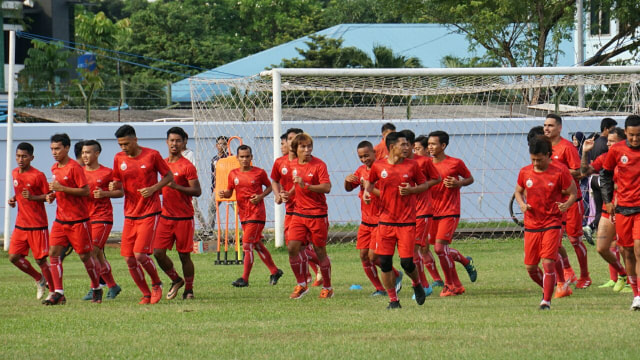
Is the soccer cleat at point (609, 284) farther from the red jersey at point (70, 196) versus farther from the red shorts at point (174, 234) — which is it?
the red jersey at point (70, 196)

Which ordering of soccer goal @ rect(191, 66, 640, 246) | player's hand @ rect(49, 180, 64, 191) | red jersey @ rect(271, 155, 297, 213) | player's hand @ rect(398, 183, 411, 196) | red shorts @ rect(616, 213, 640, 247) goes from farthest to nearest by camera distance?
soccer goal @ rect(191, 66, 640, 246), red jersey @ rect(271, 155, 297, 213), player's hand @ rect(49, 180, 64, 191), red shorts @ rect(616, 213, 640, 247), player's hand @ rect(398, 183, 411, 196)

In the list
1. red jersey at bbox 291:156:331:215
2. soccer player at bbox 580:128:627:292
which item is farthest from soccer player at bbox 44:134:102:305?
soccer player at bbox 580:128:627:292

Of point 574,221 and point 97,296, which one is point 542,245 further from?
point 97,296

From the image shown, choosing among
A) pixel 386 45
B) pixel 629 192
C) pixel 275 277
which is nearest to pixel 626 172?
pixel 629 192

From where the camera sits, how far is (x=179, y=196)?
11961mm

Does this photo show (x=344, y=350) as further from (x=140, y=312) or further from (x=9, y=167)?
(x=9, y=167)

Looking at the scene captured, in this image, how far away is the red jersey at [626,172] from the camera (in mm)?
10227

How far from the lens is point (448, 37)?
159 feet

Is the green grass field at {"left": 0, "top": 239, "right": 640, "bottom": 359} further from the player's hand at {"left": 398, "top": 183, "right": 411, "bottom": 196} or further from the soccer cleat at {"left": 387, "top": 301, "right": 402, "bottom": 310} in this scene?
the player's hand at {"left": 398, "top": 183, "right": 411, "bottom": 196}

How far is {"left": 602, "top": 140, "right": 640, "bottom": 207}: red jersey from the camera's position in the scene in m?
10.2

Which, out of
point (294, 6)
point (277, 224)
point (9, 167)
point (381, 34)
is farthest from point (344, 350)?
point (294, 6)

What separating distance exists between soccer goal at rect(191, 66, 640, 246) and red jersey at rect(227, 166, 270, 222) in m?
5.07

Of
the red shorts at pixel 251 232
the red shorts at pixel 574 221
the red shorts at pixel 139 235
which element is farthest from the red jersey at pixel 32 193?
the red shorts at pixel 574 221

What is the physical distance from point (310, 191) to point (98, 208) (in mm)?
2780
